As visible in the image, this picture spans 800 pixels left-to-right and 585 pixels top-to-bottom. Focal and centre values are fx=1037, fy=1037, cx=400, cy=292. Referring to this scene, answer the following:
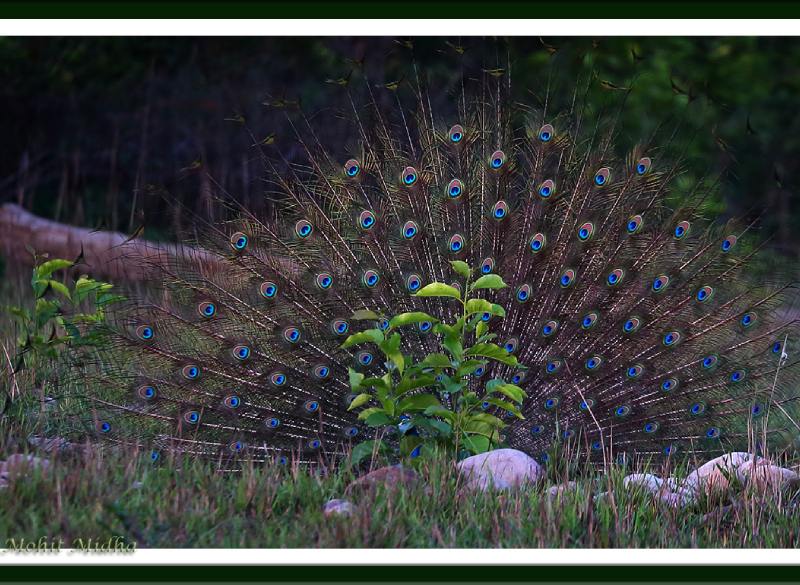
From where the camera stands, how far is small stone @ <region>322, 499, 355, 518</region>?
11.8 ft

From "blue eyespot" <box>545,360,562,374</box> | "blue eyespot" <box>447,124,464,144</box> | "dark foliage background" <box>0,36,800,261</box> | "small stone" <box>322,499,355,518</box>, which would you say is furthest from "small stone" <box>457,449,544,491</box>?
"dark foliage background" <box>0,36,800,261</box>

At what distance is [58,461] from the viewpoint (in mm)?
3783

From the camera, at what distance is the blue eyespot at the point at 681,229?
198 inches

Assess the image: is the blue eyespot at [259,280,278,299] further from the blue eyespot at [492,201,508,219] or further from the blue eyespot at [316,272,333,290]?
the blue eyespot at [492,201,508,219]

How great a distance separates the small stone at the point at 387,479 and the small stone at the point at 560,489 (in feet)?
1.69

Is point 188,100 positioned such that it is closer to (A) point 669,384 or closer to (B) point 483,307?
(A) point 669,384

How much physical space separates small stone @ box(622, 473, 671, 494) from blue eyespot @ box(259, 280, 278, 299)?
68.9 inches

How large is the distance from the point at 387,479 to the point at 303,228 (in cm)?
139

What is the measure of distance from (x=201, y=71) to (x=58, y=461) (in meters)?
9.14

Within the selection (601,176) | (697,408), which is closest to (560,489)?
(697,408)

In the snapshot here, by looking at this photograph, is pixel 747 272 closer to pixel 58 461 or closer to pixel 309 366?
pixel 309 366

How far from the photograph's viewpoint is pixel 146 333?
15.2 ft

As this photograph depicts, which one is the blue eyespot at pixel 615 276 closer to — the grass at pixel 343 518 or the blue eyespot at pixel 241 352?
the grass at pixel 343 518

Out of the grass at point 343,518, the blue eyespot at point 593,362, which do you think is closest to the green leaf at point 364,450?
the grass at point 343,518
